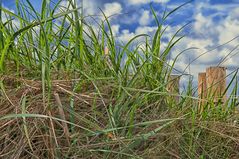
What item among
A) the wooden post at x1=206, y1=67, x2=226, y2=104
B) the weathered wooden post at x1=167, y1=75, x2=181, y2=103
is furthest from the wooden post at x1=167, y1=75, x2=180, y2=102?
the wooden post at x1=206, y1=67, x2=226, y2=104

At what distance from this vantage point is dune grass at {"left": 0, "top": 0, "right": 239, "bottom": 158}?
1.62 metres

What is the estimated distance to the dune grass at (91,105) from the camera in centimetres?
162

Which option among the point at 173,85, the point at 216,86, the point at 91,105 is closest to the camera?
the point at 91,105

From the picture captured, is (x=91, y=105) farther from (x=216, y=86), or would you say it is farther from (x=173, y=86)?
(x=216, y=86)

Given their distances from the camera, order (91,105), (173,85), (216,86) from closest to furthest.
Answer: (91,105) < (173,85) < (216,86)

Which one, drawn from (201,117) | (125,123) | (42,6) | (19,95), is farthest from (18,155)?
(201,117)

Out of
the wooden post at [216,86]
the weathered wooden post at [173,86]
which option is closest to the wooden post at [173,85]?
the weathered wooden post at [173,86]

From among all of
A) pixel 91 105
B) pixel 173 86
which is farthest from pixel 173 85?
pixel 91 105

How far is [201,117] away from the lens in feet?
7.08

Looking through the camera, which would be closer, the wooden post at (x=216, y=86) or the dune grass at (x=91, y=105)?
the dune grass at (x=91, y=105)

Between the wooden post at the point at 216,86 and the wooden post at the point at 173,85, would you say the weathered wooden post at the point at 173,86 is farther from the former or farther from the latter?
the wooden post at the point at 216,86

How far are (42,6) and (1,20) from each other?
0.59 ft

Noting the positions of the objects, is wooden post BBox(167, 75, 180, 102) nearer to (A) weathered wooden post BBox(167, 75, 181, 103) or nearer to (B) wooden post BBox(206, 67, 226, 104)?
(A) weathered wooden post BBox(167, 75, 181, 103)

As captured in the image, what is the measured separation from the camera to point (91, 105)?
1.83m
